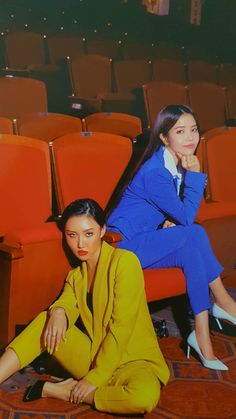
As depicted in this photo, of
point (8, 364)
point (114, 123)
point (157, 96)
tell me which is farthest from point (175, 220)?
point (157, 96)

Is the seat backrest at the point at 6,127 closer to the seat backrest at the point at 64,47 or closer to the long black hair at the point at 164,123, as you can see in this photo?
the long black hair at the point at 164,123

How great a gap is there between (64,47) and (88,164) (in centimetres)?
252

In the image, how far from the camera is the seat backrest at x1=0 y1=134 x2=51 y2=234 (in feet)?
5.62

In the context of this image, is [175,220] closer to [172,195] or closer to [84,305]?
[172,195]

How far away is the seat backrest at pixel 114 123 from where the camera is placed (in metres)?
2.34

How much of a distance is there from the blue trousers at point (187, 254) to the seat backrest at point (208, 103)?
1767 mm

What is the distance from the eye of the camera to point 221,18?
516cm

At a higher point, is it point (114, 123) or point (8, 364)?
point (114, 123)

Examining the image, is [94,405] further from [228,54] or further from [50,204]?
[228,54]

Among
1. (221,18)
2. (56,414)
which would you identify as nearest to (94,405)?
(56,414)

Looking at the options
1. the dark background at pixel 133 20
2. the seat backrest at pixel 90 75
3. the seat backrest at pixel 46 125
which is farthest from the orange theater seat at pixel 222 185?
the dark background at pixel 133 20

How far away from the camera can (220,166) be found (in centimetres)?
214

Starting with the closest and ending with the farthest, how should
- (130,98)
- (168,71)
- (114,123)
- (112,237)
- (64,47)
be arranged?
(112,237), (114,123), (130,98), (168,71), (64,47)

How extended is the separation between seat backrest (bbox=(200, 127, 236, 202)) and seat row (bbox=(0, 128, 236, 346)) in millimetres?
19
